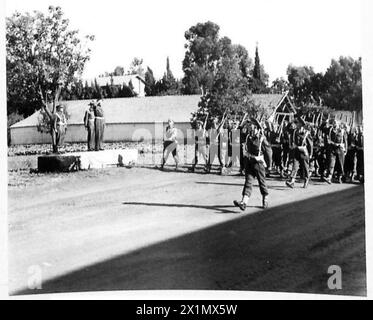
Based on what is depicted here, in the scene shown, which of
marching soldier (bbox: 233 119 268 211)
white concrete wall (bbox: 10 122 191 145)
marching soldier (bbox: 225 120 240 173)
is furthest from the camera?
marching soldier (bbox: 225 120 240 173)

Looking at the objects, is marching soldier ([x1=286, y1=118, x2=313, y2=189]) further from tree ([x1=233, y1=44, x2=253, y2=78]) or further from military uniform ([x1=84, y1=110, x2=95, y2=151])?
military uniform ([x1=84, y1=110, x2=95, y2=151])

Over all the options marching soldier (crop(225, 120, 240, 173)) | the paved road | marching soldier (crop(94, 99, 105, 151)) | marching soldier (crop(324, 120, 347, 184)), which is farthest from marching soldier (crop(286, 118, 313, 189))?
marching soldier (crop(94, 99, 105, 151))

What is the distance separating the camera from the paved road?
231 inches

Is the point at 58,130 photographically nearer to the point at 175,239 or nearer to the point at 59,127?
the point at 59,127

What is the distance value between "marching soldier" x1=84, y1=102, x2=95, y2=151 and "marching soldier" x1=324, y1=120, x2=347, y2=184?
6.34 meters

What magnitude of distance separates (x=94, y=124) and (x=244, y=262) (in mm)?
8182

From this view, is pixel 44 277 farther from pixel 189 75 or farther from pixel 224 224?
pixel 189 75

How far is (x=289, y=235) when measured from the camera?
7.16 meters

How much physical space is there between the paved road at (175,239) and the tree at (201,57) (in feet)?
7.43

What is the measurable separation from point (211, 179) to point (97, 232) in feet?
15.6

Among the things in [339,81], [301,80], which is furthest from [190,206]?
[301,80]

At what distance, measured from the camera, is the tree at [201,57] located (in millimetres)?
7297
